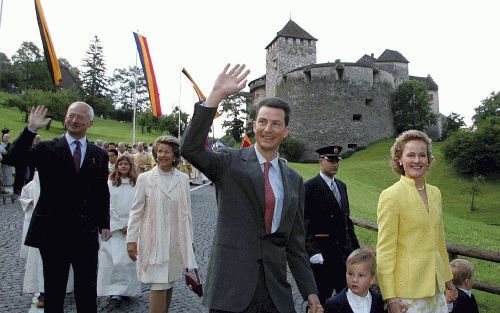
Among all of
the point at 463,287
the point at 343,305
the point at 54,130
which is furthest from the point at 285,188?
the point at 54,130

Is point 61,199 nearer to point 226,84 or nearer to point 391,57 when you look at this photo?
point 226,84

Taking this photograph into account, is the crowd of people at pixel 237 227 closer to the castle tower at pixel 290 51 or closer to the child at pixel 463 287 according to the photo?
the child at pixel 463 287

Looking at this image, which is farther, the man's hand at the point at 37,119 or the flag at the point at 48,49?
the flag at the point at 48,49

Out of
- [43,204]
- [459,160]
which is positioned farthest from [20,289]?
[459,160]

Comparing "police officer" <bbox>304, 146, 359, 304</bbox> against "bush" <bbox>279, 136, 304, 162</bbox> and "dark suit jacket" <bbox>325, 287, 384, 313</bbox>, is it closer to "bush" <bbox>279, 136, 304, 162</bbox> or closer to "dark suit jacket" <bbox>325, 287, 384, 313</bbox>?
"dark suit jacket" <bbox>325, 287, 384, 313</bbox>

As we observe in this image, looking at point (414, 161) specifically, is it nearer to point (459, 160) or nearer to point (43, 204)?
point (43, 204)

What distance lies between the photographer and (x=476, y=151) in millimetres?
41125

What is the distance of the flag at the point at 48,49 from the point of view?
11.6 m

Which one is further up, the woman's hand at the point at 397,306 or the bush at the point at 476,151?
the bush at the point at 476,151

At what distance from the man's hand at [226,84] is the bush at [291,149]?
51.9 m

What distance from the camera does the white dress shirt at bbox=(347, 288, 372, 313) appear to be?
12.7 ft

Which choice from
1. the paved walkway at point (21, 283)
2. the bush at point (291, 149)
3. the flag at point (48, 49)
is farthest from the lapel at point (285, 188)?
the bush at point (291, 149)

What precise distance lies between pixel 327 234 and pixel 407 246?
6.19 feet

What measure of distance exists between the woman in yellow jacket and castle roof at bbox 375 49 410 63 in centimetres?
8309
